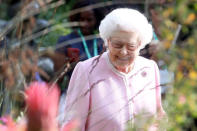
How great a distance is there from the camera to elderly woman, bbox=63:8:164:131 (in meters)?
3.53

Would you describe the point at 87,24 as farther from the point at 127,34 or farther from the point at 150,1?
the point at 150,1

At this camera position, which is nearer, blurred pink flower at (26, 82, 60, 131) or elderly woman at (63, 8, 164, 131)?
blurred pink flower at (26, 82, 60, 131)

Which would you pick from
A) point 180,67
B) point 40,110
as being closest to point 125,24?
point 180,67

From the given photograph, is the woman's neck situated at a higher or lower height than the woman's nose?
lower

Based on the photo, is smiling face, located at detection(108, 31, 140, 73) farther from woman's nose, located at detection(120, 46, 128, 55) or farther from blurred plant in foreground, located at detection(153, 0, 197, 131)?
blurred plant in foreground, located at detection(153, 0, 197, 131)

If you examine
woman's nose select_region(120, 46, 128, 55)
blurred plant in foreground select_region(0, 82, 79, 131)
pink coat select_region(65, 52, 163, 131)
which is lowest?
pink coat select_region(65, 52, 163, 131)

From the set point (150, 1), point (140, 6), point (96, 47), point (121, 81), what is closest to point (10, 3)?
point (140, 6)

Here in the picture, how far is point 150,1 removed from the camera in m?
2.08

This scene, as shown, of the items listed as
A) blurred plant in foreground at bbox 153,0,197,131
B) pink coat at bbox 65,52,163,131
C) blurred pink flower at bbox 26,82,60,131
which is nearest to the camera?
blurred pink flower at bbox 26,82,60,131

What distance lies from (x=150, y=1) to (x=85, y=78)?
163cm

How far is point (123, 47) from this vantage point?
11.9ft

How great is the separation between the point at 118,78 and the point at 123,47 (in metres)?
0.27

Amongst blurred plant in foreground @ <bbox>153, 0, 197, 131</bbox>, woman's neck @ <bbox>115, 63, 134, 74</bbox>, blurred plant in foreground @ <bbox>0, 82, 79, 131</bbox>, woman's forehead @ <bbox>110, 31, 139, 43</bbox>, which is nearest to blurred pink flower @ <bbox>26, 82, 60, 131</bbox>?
blurred plant in foreground @ <bbox>0, 82, 79, 131</bbox>

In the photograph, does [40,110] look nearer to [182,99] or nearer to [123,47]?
[182,99]
